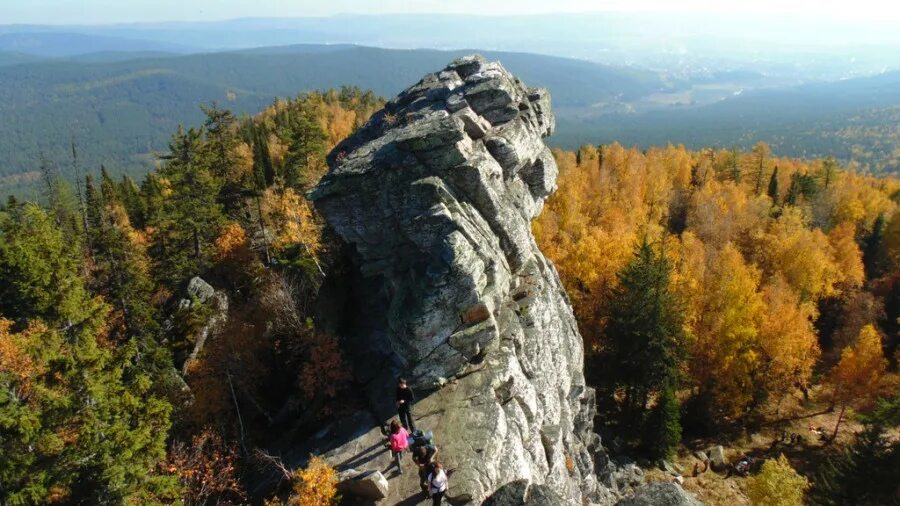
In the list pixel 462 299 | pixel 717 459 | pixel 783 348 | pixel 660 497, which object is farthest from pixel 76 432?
pixel 783 348

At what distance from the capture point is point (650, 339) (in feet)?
134

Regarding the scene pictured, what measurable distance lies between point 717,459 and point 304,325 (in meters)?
36.1

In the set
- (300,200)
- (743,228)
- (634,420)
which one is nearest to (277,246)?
(300,200)

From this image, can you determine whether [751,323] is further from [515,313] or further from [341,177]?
[341,177]

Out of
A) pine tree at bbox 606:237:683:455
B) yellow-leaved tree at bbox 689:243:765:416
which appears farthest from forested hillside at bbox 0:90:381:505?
yellow-leaved tree at bbox 689:243:765:416

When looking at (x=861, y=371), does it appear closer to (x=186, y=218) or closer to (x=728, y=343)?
(x=728, y=343)

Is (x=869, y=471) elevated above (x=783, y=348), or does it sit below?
below

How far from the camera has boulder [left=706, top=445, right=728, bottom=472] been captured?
1668 inches

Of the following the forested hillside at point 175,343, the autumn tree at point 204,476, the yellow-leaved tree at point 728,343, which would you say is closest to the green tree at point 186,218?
the forested hillside at point 175,343

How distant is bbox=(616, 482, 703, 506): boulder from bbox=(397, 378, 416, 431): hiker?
28.1 ft

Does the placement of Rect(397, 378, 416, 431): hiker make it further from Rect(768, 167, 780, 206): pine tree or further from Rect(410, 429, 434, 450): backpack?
Rect(768, 167, 780, 206): pine tree

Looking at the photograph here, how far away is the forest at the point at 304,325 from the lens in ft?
65.6

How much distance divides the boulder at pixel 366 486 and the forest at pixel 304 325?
3.77 feet

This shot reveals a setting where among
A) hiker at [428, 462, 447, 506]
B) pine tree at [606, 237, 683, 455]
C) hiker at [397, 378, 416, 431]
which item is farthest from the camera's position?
pine tree at [606, 237, 683, 455]
